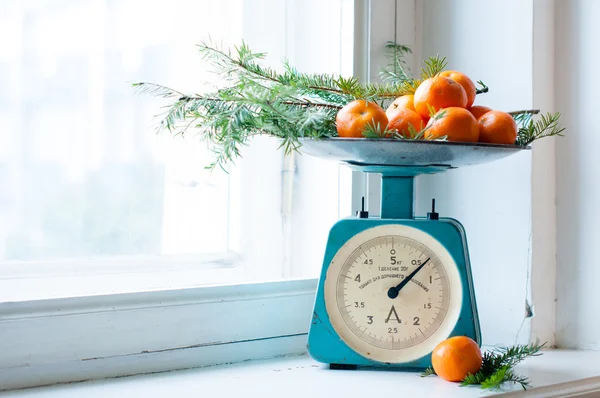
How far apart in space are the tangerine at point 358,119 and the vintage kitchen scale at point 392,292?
3.1 inches

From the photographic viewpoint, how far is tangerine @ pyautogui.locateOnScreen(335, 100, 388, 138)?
0.98m

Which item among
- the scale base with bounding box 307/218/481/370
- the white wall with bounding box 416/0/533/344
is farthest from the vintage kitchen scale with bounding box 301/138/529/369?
the white wall with bounding box 416/0/533/344

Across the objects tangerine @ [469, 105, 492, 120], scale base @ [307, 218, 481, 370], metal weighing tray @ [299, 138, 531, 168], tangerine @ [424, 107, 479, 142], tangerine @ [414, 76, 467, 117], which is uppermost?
tangerine @ [414, 76, 467, 117]

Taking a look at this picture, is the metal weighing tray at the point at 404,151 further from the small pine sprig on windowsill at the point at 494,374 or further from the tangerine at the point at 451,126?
the small pine sprig on windowsill at the point at 494,374

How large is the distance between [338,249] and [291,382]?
0.67 feet

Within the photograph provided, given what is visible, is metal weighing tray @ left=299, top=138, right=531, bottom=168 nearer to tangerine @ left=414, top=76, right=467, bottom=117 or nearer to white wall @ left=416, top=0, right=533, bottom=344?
tangerine @ left=414, top=76, right=467, bottom=117

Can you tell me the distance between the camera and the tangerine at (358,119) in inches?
38.5

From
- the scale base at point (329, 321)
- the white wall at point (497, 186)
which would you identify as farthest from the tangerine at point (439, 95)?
the white wall at point (497, 186)

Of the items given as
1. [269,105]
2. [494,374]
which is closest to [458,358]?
[494,374]

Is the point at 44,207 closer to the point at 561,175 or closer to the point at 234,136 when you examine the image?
the point at 234,136

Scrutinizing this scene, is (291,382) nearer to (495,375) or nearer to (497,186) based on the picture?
(495,375)

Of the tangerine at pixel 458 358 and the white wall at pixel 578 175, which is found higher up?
the white wall at pixel 578 175

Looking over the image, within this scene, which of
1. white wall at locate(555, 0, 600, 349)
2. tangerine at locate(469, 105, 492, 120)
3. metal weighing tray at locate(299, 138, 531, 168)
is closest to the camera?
metal weighing tray at locate(299, 138, 531, 168)

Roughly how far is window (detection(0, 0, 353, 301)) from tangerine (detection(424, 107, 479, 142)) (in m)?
0.38
